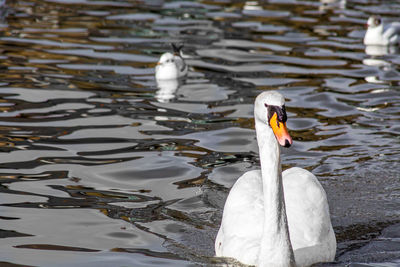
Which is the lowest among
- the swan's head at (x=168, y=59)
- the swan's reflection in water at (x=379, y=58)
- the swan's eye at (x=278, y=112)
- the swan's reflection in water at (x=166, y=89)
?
the swan's reflection in water at (x=166, y=89)

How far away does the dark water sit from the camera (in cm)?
871

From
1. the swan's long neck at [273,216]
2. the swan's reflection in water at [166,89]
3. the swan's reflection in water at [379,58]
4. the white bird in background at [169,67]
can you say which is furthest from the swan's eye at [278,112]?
the swan's reflection in water at [379,58]

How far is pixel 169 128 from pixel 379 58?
26.1 ft

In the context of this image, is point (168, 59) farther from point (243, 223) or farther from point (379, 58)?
point (243, 223)

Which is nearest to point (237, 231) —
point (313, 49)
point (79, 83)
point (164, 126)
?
point (164, 126)

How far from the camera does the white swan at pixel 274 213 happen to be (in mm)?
7027

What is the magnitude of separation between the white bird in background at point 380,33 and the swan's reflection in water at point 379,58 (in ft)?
0.49

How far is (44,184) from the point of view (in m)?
10.1

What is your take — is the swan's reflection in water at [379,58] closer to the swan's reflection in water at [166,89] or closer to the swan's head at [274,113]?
the swan's reflection in water at [166,89]

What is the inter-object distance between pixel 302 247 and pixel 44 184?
3907 millimetres

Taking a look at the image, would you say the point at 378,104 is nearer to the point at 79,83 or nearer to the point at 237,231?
the point at 79,83

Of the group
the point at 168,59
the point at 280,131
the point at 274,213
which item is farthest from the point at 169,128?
the point at 280,131

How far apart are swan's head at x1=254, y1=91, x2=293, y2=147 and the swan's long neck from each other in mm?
141

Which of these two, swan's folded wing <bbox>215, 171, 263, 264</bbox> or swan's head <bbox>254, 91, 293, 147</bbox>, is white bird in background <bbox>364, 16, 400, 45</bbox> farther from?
swan's head <bbox>254, 91, 293, 147</bbox>
